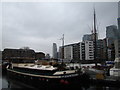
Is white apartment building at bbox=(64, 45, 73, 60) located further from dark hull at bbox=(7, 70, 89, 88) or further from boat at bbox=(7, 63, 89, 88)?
dark hull at bbox=(7, 70, 89, 88)

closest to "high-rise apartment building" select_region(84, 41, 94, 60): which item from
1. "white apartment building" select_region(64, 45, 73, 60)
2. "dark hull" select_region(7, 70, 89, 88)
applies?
"white apartment building" select_region(64, 45, 73, 60)

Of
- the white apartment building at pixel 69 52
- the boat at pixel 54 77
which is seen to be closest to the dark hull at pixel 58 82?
the boat at pixel 54 77

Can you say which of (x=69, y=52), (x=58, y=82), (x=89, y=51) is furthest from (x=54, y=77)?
(x=69, y=52)

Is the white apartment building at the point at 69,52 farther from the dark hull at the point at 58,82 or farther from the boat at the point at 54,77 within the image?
the dark hull at the point at 58,82

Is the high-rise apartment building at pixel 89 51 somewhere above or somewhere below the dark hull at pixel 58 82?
above

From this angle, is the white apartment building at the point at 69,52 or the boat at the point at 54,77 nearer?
the boat at the point at 54,77

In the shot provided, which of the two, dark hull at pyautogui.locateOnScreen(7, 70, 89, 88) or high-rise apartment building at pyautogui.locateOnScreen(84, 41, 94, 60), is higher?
high-rise apartment building at pyautogui.locateOnScreen(84, 41, 94, 60)

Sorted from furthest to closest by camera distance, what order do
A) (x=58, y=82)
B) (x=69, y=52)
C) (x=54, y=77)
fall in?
(x=69, y=52), (x=54, y=77), (x=58, y=82)

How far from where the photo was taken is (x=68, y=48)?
108 meters

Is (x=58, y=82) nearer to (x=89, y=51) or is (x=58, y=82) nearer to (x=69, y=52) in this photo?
(x=89, y=51)

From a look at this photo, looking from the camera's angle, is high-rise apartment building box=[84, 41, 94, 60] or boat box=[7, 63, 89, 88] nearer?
boat box=[7, 63, 89, 88]

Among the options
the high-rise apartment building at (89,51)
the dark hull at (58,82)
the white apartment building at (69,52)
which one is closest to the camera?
the dark hull at (58,82)

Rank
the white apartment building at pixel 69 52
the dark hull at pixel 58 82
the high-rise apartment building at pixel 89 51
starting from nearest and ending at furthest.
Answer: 1. the dark hull at pixel 58 82
2. the high-rise apartment building at pixel 89 51
3. the white apartment building at pixel 69 52

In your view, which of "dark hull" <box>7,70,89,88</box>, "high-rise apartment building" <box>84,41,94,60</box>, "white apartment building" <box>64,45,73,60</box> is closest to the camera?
"dark hull" <box>7,70,89,88</box>
